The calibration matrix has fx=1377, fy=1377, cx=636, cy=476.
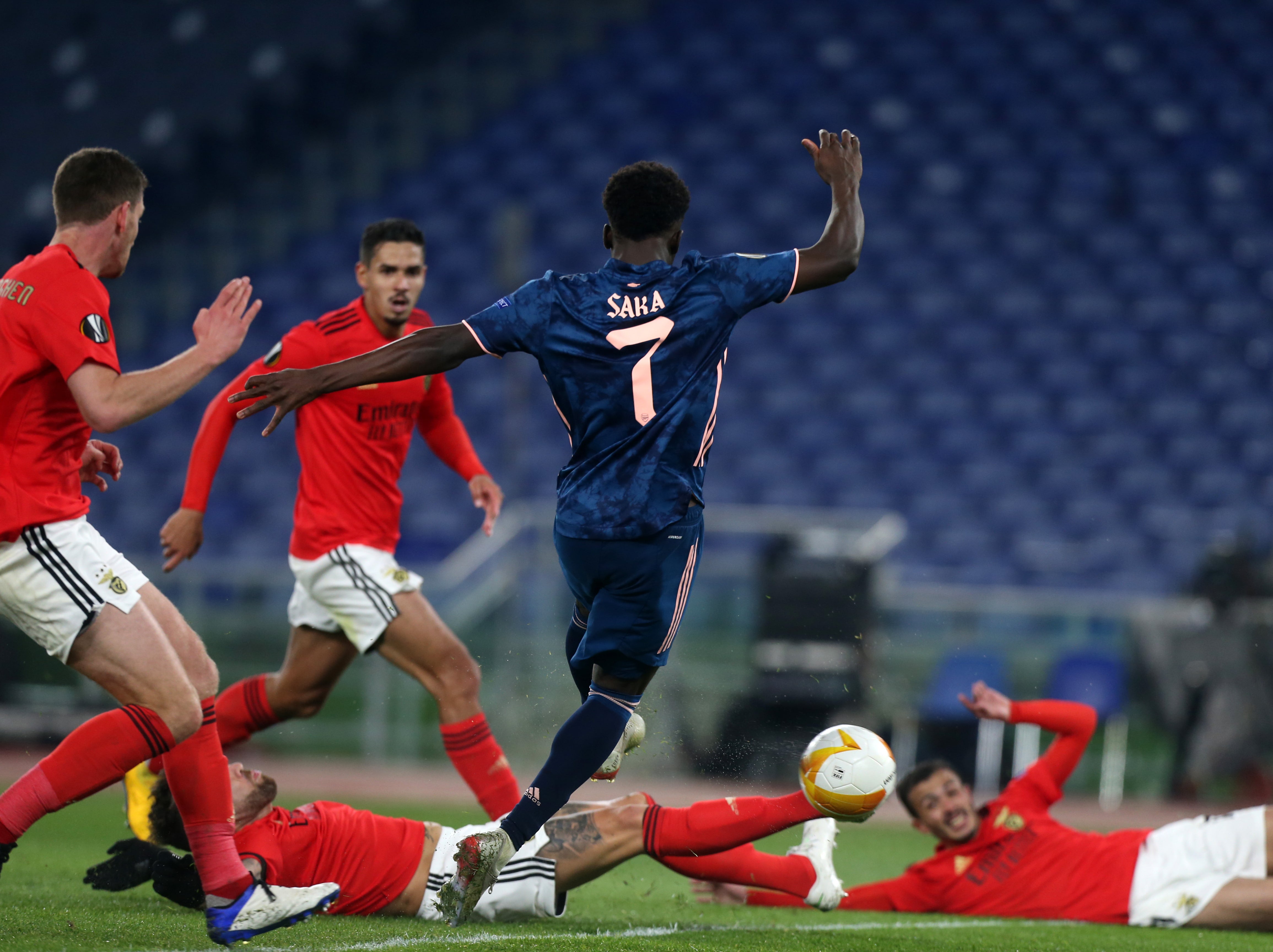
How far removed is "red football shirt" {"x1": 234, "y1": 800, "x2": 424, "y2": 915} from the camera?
4.36 meters

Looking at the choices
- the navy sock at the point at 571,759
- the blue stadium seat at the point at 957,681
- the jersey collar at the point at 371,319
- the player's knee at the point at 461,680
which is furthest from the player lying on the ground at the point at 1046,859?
the blue stadium seat at the point at 957,681

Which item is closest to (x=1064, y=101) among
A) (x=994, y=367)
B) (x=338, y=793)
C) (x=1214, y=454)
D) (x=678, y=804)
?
(x=994, y=367)

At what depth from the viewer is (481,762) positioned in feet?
17.2

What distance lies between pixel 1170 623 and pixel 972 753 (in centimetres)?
176

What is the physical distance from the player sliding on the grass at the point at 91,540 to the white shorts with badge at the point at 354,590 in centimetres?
132

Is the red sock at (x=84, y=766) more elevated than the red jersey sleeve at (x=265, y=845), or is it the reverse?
the red sock at (x=84, y=766)

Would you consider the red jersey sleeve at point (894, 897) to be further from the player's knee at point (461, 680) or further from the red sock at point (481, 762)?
the player's knee at point (461, 680)

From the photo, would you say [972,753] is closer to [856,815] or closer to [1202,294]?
[856,815]

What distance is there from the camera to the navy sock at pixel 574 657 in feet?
13.9

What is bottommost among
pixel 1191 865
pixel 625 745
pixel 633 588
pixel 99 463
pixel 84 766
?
pixel 1191 865

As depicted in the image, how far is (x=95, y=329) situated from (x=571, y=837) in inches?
85.2

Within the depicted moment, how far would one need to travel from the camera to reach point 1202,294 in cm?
1422

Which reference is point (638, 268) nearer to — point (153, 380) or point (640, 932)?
point (153, 380)

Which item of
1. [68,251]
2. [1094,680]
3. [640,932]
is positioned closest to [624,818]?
[640,932]
